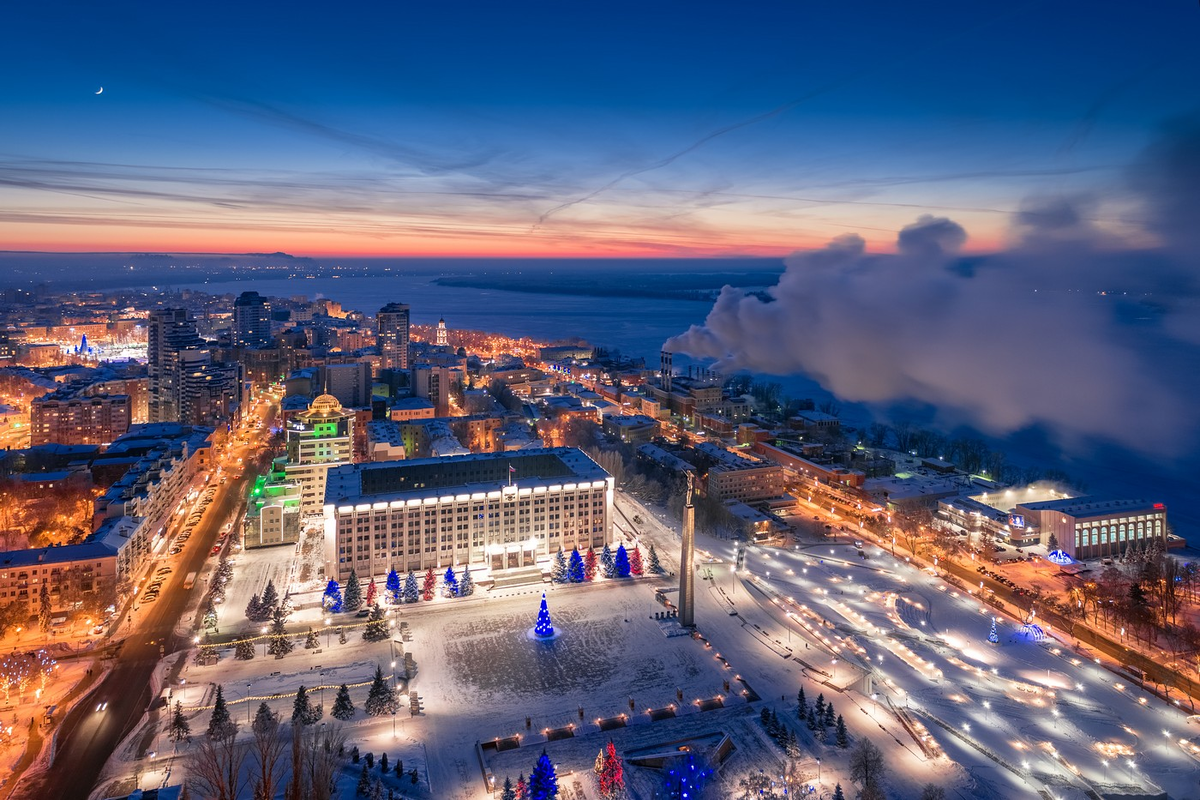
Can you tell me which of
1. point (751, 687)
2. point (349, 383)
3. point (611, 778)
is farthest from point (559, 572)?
point (349, 383)

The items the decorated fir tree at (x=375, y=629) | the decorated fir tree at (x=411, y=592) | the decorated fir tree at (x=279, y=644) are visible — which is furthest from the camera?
the decorated fir tree at (x=411, y=592)

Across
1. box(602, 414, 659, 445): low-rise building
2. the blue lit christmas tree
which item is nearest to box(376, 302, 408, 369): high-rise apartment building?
box(602, 414, 659, 445): low-rise building

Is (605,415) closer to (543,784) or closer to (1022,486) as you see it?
(1022,486)

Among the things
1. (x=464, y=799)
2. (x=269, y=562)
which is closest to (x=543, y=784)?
(x=464, y=799)

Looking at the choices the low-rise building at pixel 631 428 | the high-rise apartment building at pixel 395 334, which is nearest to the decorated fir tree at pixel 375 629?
the low-rise building at pixel 631 428

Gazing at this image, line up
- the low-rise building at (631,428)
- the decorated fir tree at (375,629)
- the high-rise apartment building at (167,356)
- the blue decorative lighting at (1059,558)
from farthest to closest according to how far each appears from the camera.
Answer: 1. the high-rise apartment building at (167,356)
2. the low-rise building at (631,428)
3. the blue decorative lighting at (1059,558)
4. the decorated fir tree at (375,629)

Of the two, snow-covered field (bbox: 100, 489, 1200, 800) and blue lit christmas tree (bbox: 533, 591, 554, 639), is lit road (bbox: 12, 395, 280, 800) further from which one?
blue lit christmas tree (bbox: 533, 591, 554, 639)

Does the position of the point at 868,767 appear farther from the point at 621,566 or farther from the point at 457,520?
the point at 457,520

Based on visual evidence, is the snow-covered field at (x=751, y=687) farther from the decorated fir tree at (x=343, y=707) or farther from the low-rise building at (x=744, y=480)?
the low-rise building at (x=744, y=480)

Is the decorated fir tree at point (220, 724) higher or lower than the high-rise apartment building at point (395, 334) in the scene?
lower
